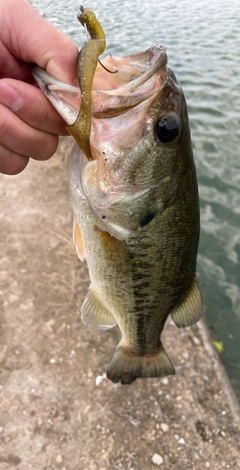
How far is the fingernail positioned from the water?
1.89ft

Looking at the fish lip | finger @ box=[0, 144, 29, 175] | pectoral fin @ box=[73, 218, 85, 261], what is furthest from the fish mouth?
pectoral fin @ box=[73, 218, 85, 261]

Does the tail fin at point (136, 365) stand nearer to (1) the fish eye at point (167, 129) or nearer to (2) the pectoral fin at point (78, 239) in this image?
(2) the pectoral fin at point (78, 239)

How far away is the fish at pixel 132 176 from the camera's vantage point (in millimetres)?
1375

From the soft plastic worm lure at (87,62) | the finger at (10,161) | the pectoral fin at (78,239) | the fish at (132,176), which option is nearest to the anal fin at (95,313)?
the fish at (132,176)

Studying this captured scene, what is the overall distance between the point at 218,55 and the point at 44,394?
8.36 m

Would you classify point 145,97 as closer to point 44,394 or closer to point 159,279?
point 159,279

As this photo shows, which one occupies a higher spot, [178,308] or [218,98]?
[178,308]

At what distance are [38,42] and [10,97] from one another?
0.70 ft

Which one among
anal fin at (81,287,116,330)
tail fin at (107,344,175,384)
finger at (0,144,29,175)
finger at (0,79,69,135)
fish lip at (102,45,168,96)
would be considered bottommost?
tail fin at (107,344,175,384)

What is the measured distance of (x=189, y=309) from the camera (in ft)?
6.65

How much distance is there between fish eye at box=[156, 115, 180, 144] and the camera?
4.71 feet

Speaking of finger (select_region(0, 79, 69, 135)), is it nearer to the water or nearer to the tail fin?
the water

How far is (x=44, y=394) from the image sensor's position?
2.94 m

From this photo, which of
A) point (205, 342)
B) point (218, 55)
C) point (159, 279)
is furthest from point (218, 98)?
point (159, 279)
